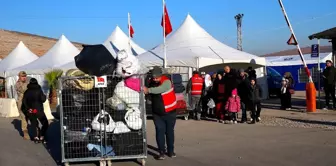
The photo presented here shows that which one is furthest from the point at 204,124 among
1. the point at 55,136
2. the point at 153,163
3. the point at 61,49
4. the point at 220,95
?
the point at 61,49

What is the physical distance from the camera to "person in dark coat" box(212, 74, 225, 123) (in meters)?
14.2

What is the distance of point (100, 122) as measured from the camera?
26.3 ft

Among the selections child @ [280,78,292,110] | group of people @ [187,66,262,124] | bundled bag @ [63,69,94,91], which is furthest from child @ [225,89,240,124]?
bundled bag @ [63,69,94,91]

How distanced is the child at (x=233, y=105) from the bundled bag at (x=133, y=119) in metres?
5.98

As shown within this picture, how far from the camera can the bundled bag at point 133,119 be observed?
26.3ft

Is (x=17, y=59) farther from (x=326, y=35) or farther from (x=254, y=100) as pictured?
(x=254, y=100)

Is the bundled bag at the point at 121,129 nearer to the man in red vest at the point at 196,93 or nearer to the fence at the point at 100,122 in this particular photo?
the fence at the point at 100,122

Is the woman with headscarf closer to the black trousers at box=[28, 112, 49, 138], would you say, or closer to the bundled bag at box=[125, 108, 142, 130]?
the black trousers at box=[28, 112, 49, 138]

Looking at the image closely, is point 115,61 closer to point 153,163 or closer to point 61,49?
point 153,163

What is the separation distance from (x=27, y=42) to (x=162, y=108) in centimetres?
6121

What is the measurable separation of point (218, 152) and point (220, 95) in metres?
5.31

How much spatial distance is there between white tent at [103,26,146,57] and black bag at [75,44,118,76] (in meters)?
19.3

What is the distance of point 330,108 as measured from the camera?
56.2 ft

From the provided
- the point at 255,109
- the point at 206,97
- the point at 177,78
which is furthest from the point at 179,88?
the point at 255,109
